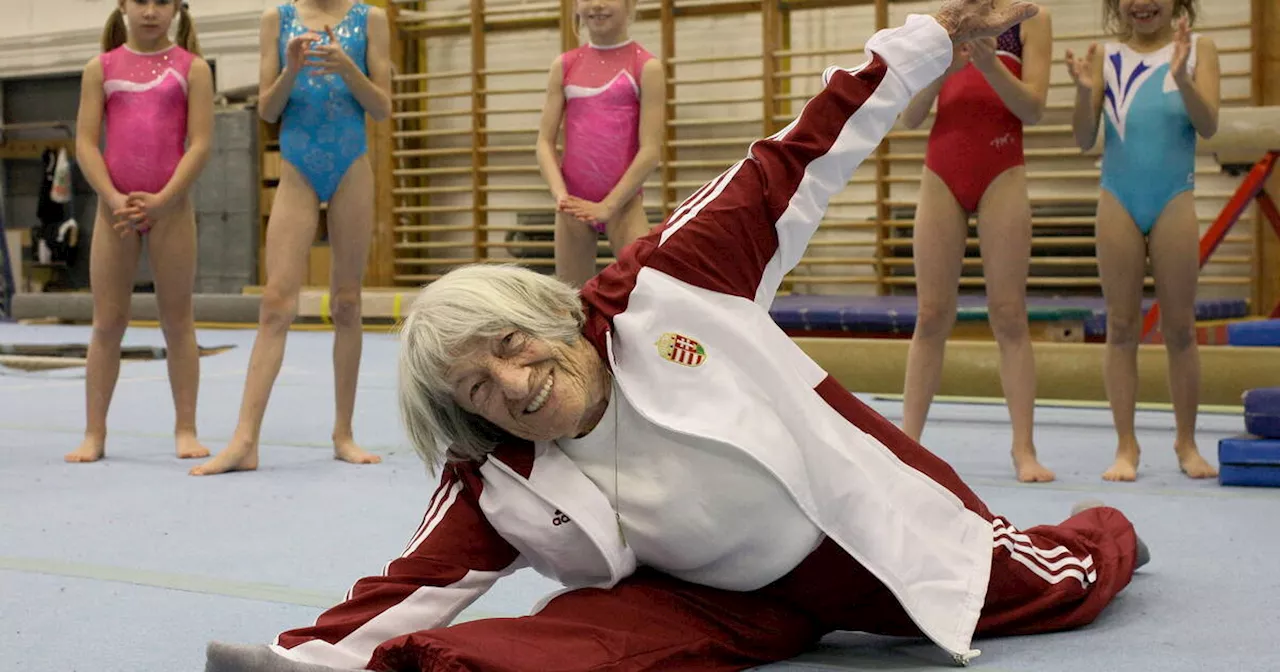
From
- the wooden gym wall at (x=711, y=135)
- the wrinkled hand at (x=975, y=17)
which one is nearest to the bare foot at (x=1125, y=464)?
the wrinkled hand at (x=975, y=17)

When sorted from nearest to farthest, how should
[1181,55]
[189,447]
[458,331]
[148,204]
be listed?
1. [458,331]
2. [1181,55]
3. [148,204]
4. [189,447]

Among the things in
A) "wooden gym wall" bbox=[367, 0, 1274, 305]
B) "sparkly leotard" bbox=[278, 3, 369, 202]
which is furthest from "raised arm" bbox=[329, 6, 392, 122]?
"wooden gym wall" bbox=[367, 0, 1274, 305]

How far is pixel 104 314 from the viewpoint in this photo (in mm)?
3986

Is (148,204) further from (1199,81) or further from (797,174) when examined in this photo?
(1199,81)

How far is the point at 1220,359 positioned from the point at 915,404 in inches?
61.2

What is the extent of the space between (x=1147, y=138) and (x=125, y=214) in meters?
2.95

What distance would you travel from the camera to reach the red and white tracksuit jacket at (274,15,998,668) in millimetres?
1688

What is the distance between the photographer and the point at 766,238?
191 cm

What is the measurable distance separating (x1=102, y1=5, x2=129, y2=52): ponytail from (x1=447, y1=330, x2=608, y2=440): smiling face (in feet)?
10.0

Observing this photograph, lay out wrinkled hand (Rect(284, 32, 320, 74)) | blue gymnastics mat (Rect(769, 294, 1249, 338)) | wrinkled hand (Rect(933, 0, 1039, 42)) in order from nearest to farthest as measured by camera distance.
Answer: wrinkled hand (Rect(933, 0, 1039, 42)) → wrinkled hand (Rect(284, 32, 320, 74)) → blue gymnastics mat (Rect(769, 294, 1249, 338))

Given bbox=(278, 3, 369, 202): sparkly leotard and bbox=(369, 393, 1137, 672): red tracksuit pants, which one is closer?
bbox=(369, 393, 1137, 672): red tracksuit pants

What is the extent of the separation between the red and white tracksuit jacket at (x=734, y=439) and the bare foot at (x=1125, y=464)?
5.94 ft

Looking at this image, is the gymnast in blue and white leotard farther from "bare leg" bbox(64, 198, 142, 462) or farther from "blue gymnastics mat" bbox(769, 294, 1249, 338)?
"bare leg" bbox(64, 198, 142, 462)

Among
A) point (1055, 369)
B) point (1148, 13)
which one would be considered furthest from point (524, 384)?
point (1055, 369)
